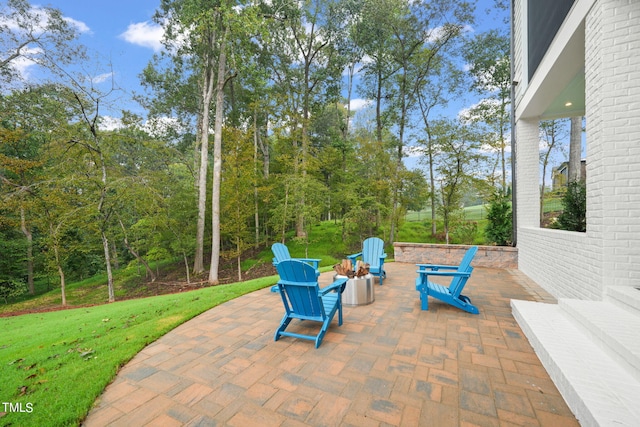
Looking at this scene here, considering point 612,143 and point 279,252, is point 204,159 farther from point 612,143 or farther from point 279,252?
point 612,143

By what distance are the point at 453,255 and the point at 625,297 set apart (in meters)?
4.35

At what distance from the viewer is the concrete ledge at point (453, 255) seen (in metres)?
5.91

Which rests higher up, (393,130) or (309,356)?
(393,130)

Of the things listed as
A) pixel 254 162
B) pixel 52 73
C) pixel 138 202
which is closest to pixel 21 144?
pixel 52 73

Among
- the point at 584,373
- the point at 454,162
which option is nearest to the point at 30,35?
the point at 584,373

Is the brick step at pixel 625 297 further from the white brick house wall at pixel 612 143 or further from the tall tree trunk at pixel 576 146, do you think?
the tall tree trunk at pixel 576 146

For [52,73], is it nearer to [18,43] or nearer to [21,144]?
[18,43]

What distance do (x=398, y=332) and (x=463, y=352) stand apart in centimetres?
60

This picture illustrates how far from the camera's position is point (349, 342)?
2.48 meters

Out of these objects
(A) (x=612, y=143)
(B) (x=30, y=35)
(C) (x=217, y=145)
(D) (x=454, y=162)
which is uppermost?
(B) (x=30, y=35)

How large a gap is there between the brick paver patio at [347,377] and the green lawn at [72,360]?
0.15 meters

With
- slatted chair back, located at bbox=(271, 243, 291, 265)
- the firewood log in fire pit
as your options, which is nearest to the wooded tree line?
slatted chair back, located at bbox=(271, 243, 291, 265)

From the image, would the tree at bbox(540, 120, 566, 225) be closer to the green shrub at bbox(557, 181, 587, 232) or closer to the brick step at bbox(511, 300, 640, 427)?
the green shrub at bbox(557, 181, 587, 232)

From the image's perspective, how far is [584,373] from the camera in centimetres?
162
